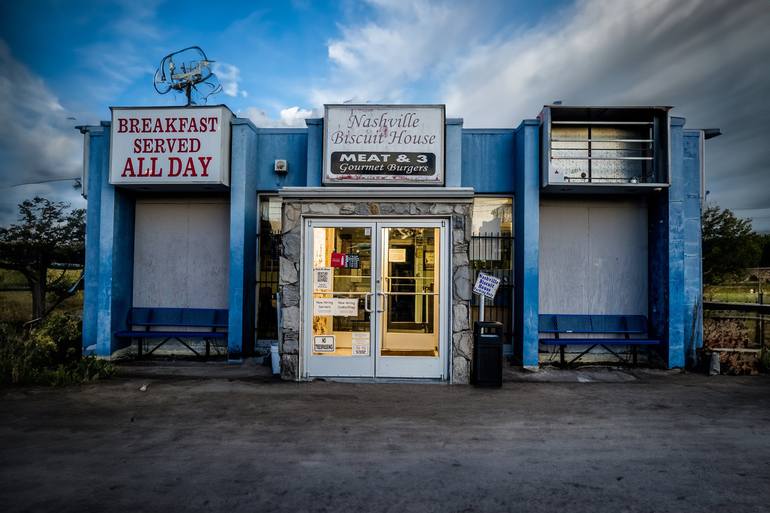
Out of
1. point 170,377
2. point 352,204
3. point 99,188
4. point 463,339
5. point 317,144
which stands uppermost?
point 317,144

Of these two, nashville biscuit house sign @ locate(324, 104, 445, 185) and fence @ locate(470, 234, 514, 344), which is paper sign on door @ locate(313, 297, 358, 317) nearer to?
nashville biscuit house sign @ locate(324, 104, 445, 185)

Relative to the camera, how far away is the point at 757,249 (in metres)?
32.3

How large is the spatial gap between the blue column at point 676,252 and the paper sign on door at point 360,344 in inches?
240

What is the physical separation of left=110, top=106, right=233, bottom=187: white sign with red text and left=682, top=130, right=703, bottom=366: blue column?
952 cm

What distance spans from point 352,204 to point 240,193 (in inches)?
117

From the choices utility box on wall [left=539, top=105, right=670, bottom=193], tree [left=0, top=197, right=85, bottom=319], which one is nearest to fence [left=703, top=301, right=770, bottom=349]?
utility box on wall [left=539, top=105, right=670, bottom=193]

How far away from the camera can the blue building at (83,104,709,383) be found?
288 inches

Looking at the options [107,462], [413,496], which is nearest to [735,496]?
[413,496]

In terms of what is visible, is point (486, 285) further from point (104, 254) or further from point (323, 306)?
point (104, 254)

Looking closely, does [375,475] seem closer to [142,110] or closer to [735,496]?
[735,496]

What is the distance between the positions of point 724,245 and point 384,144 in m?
30.1

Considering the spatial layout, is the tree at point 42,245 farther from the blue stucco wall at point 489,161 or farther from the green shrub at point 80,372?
the blue stucco wall at point 489,161

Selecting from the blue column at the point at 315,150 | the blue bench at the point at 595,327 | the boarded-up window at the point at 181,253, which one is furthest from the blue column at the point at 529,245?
the boarded-up window at the point at 181,253

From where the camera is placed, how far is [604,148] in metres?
9.38
